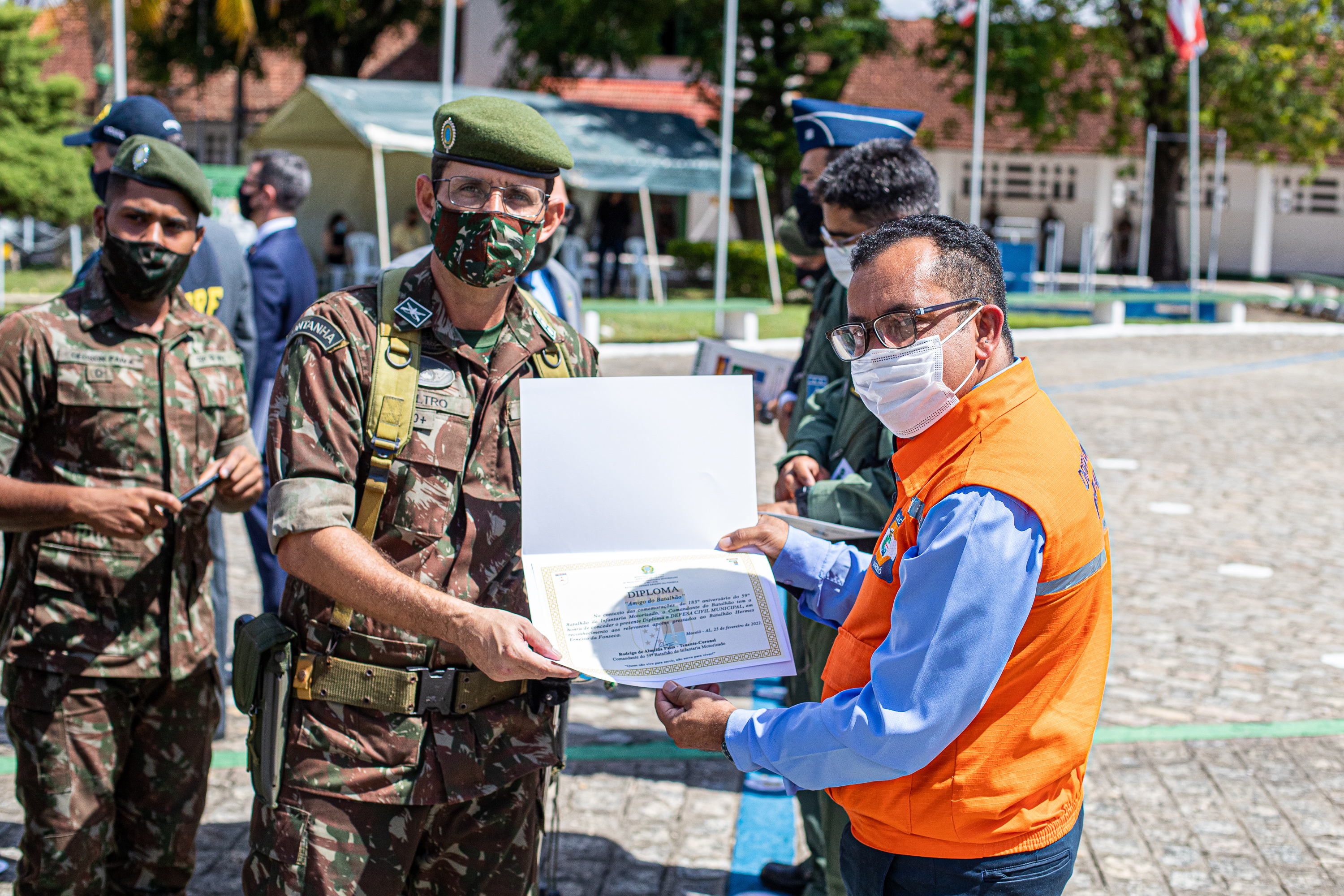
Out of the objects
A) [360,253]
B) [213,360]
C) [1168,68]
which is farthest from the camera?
[1168,68]

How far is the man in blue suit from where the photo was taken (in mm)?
5387

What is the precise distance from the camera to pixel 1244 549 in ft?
27.5

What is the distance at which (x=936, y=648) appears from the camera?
6.13ft

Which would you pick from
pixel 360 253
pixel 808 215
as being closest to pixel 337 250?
pixel 360 253

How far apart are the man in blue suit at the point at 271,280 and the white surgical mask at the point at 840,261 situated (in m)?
2.71

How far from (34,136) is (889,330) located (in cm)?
2990

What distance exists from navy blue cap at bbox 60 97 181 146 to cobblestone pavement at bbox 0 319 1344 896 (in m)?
2.30

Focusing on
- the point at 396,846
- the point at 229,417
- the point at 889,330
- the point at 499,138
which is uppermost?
the point at 499,138

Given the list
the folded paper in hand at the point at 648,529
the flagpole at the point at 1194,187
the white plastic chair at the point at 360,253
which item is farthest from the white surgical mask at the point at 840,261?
the flagpole at the point at 1194,187

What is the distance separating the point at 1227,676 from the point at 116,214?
5.16 meters

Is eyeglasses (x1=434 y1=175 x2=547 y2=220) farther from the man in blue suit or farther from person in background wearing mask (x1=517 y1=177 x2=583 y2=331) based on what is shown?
the man in blue suit

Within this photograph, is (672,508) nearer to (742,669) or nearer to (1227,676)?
(742,669)

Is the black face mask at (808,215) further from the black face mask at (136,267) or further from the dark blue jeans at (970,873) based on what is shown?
the dark blue jeans at (970,873)

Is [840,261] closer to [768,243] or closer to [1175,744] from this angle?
[1175,744]
